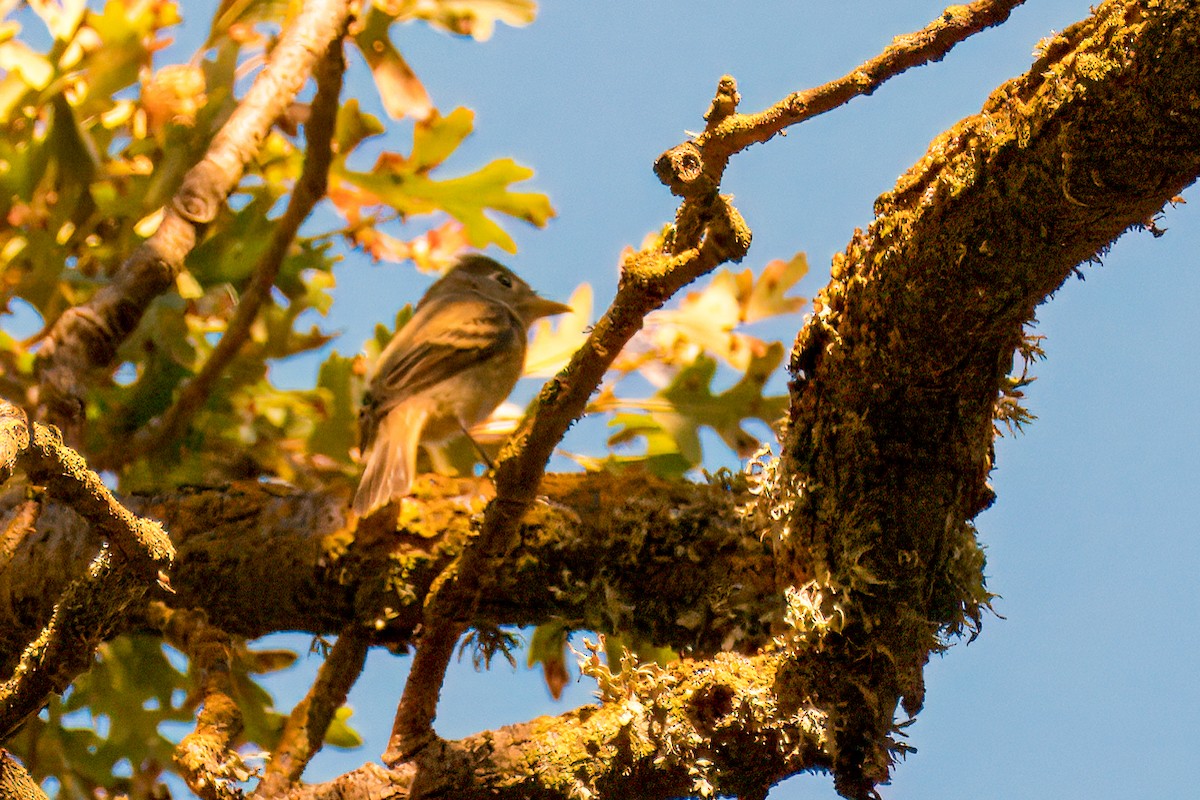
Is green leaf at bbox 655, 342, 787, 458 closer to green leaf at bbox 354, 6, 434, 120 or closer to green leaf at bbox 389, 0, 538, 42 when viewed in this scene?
green leaf at bbox 354, 6, 434, 120

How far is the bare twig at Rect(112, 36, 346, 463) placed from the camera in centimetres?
348

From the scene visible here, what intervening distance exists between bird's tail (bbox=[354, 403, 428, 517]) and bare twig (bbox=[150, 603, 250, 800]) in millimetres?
479

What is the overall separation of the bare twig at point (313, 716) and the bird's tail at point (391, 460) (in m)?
0.36

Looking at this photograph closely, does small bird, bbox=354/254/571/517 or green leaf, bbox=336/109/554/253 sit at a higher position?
green leaf, bbox=336/109/554/253

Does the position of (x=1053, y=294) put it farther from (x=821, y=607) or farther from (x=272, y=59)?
(x=272, y=59)

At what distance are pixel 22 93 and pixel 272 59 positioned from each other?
2.62 feet

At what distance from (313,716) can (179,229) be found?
1.69m

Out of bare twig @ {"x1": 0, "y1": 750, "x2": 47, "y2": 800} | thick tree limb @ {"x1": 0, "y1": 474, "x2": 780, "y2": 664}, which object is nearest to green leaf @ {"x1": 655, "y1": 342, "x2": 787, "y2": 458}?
thick tree limb @ {"x1": 0, "y1": 474, "x2": 780, "y2": 664}

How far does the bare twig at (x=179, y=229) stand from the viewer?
3150 mm

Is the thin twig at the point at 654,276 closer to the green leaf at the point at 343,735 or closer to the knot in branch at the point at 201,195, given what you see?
the green leaf at the point at 343,735

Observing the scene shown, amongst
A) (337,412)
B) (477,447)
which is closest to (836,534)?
(477,447)

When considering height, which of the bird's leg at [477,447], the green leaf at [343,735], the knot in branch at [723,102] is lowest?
A: the green leaf at [343,735]

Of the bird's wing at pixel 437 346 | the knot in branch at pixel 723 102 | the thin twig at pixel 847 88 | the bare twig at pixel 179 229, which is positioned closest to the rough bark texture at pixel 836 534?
the thin twig at pixel 847 88

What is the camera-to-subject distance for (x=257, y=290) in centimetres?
349
